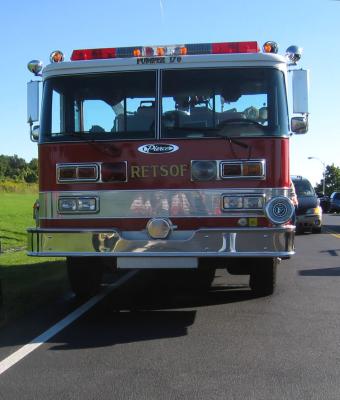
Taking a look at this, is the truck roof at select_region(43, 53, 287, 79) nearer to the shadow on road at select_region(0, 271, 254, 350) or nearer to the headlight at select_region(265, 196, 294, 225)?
the headlight at select_region(265, 196, 294, 225)

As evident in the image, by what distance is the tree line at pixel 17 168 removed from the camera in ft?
315

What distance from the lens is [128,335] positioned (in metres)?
6.22

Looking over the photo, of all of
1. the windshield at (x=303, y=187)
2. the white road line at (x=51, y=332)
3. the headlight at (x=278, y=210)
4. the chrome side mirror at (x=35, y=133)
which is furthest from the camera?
the windshield at (x=303, y=187)

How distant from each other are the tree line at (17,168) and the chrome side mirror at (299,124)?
282ft

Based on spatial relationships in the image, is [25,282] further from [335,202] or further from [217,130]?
[335,202]

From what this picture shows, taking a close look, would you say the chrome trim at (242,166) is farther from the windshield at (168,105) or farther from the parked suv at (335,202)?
the parked suv at (335,202)

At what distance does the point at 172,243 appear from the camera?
6.57m

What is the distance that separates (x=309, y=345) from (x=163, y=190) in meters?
2.28

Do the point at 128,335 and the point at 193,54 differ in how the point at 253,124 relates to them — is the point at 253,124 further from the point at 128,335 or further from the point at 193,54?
the point at 128,335

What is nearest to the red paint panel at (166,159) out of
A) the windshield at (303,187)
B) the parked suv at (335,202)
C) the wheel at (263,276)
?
the wheel at (263,276)

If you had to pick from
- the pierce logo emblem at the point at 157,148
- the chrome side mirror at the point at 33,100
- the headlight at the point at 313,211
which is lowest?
the headlight at the point at 313,211

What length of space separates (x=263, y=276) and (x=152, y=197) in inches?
86.5

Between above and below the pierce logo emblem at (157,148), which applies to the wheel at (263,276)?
below

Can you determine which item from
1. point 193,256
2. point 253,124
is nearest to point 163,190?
point 193,256
